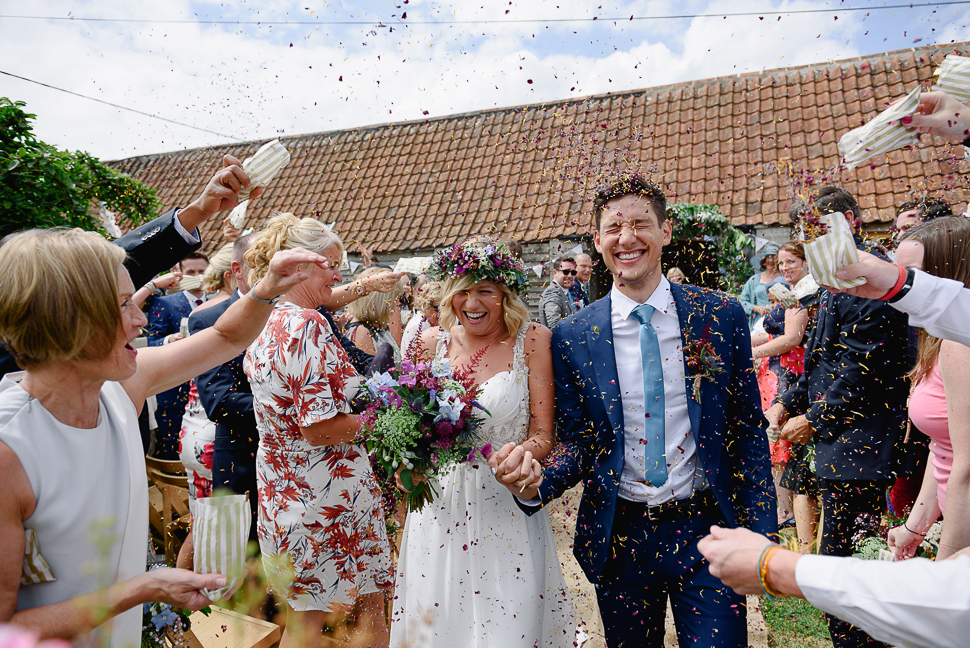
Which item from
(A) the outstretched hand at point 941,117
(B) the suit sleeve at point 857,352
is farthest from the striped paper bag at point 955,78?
(B) the suit sleeve at point 857,352

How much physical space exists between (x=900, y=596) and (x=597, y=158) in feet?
25.2

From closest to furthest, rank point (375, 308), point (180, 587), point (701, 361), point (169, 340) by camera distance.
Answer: point (180, 587) < point (701, 361) < point (169, 340) < point (375, 308)

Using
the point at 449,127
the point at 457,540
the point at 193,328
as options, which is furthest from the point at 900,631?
the point at 449,127

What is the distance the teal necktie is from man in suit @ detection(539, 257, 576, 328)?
14.5ft

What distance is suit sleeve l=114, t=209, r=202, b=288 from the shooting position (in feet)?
7.75

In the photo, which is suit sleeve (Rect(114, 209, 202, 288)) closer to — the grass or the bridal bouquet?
the bridal bouquet

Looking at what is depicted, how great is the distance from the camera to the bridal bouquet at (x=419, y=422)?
2346mm

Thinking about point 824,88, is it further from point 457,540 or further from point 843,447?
point 457,540

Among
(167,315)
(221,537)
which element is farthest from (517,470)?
(167,315)

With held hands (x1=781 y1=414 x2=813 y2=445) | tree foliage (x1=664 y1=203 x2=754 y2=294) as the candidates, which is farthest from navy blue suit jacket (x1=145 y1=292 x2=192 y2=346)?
tree foliage (x1=664 y1=203 x2=754 y2=294)

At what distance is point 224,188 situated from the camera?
240 cm

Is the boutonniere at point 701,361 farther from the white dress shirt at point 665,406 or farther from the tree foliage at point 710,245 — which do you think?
Result: the tree foliage at point 710,245

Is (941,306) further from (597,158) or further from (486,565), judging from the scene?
(597,158)

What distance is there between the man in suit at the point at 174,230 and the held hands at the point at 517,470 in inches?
65.1
